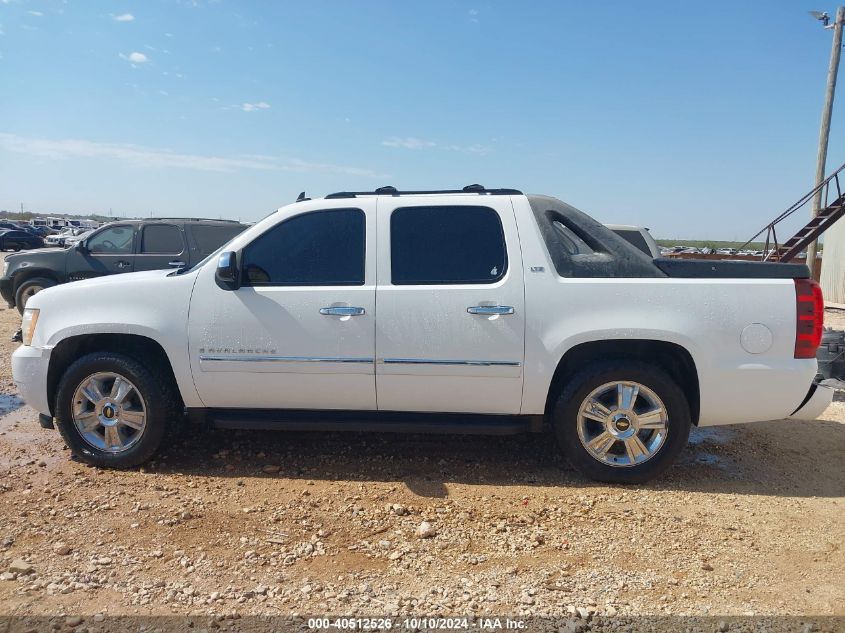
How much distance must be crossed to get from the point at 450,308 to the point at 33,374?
2931mm

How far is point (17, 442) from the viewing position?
15.7 feet

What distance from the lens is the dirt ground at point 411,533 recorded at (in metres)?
2.81

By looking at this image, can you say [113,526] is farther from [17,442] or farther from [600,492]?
[600,492]

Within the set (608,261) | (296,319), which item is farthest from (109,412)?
(608,261)

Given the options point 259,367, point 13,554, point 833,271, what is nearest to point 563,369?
point 259,367

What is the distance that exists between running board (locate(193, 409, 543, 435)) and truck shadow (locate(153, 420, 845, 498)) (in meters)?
0.35

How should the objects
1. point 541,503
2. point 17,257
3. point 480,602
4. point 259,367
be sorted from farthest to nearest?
point 17,257 < point 259,367 < point 541,503 < point 480,602

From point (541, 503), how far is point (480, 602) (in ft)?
3.75

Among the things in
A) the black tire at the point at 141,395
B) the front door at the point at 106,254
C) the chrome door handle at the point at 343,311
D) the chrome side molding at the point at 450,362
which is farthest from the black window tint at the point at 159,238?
the chrome side molding at the point at 450,362

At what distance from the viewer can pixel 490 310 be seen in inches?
154

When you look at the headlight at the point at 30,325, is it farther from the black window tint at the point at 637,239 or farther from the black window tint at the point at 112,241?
the black window tint at the point at 112,241

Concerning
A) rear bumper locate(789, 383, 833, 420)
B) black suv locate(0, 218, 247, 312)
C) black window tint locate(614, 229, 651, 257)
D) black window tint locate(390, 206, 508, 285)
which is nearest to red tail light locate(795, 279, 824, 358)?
rear bumper locate(789, 383, 833, 420)

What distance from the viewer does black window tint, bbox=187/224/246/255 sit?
10353 mm

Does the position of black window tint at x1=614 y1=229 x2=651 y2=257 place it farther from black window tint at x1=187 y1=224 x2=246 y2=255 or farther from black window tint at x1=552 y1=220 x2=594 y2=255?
black window tint at x1=187 y1=224 x2=246 y2=255
